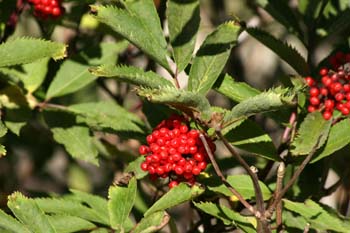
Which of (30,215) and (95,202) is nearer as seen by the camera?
(30,215)

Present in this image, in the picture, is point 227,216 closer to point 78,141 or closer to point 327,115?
point 327,115

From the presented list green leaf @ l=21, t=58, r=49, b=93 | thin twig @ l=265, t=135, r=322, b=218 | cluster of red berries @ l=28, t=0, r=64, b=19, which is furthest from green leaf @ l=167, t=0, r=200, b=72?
green leaf @ l=21, t=58, r=49, b=93

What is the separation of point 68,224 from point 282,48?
2.19 ft

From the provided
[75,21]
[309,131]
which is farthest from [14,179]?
[309,131]

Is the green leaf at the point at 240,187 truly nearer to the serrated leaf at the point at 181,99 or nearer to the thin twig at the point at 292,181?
the thin twig at the point at 292,181

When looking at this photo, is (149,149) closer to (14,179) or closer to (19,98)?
(19,98)

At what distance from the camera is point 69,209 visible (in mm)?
1818

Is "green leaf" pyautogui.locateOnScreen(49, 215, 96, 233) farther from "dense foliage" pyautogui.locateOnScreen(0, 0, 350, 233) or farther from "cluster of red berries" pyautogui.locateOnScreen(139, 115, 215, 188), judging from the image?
"cluster of red berries" pyautogui.locateOnScreen(139, 115, 215, 188)

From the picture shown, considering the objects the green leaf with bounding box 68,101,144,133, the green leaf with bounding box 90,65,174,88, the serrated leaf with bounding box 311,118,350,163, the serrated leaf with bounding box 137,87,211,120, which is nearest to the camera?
the serrated leaf with bounding box 137,87,211,120

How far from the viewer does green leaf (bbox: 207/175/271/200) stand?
170 centimetres

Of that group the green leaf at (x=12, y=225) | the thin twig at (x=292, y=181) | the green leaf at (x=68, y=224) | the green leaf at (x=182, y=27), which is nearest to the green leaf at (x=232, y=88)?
the green leaf at (x=182, y=27)

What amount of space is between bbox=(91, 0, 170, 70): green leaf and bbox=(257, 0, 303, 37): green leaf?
444mm

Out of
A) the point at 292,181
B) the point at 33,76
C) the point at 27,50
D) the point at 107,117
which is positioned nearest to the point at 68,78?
the point at 33,76

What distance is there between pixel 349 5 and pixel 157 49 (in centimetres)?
64
